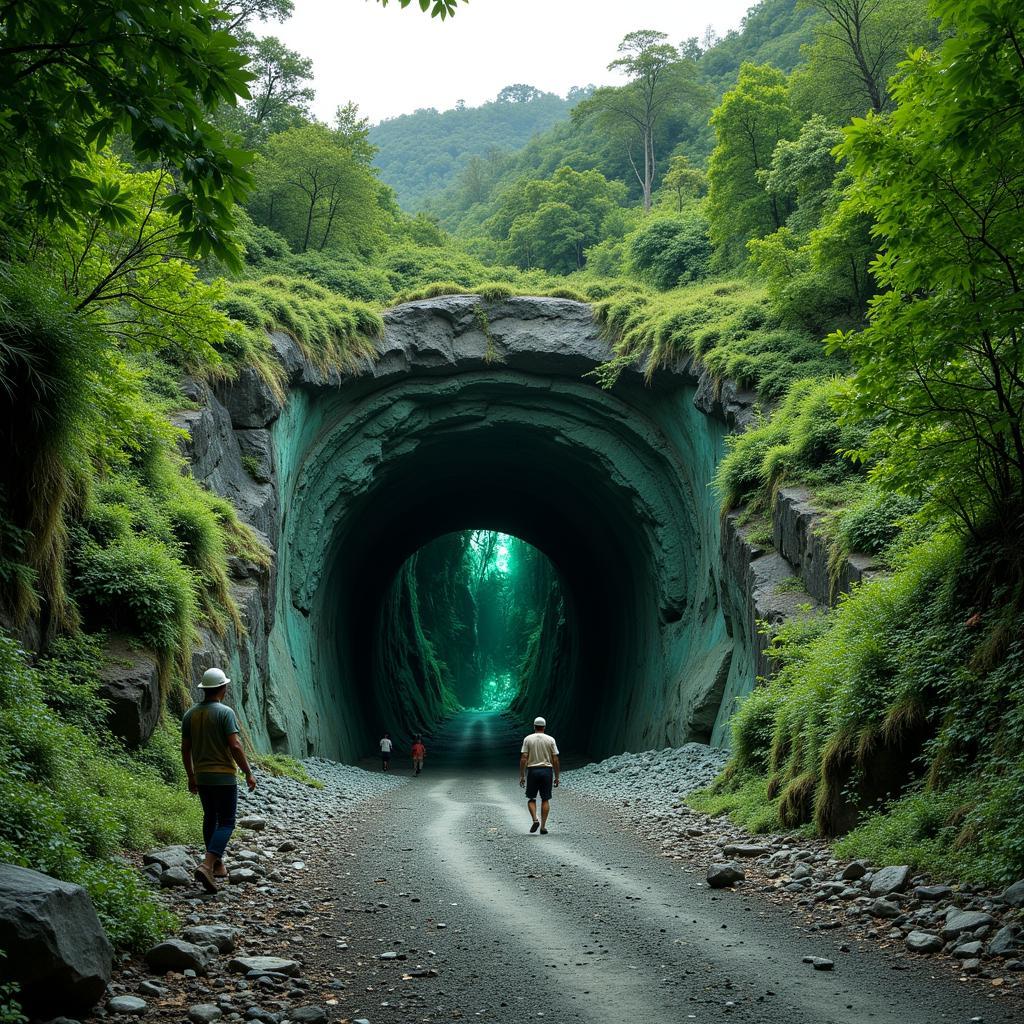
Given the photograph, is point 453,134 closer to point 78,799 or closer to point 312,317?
point 312,317

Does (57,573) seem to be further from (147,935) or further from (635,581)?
(635,581)

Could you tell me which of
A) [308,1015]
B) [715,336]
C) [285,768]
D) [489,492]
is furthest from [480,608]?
[308,1015]

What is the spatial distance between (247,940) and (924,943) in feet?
12.6

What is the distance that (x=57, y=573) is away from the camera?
801 centimetres

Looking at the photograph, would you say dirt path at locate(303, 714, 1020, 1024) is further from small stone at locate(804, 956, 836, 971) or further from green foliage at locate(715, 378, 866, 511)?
green foliage at locate(715, 378, 866, 511)

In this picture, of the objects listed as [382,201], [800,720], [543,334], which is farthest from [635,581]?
[382,201]

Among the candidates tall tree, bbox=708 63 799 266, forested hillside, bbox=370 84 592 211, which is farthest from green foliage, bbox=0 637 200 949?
forested hillside, bbox=370 84 592 211

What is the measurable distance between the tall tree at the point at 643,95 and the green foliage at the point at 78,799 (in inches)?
1810

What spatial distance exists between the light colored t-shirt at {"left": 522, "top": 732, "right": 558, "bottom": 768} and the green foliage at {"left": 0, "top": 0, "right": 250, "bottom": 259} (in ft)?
24.3

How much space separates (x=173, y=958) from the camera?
4.52 m

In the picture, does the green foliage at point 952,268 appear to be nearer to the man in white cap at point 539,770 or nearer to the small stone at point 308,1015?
the man in white cap at point 539,770

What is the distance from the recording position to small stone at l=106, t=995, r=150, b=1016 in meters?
3.90

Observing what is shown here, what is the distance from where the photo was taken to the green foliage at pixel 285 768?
42.1 feet

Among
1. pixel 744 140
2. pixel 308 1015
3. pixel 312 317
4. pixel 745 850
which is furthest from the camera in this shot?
pixel 744 140
